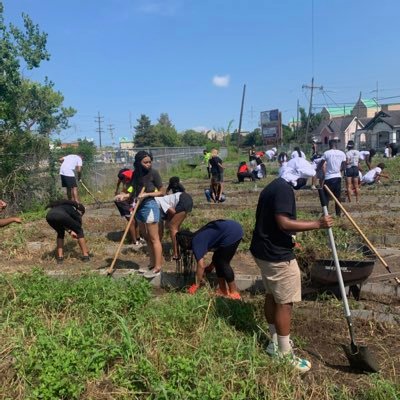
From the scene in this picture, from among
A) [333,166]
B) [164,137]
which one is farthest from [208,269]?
[164,137]

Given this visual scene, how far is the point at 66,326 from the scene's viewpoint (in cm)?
402

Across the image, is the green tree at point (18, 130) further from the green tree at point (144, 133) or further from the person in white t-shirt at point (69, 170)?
the green tree at point (144, 133)

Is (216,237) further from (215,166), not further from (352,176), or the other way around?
(215,166)

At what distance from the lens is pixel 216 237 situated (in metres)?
5.25

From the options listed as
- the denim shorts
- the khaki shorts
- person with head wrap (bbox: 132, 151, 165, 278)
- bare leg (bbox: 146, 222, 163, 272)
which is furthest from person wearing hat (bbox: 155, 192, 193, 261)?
the khaki shorts

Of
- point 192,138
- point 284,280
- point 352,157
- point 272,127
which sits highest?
point 192,138

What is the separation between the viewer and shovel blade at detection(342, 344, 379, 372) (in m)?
3.58

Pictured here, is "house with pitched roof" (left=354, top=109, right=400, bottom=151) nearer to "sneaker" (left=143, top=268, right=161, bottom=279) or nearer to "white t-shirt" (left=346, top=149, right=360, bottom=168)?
"white t-shirt" (left=346, top=149, right=360, bottom=168)

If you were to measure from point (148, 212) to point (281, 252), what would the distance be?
2.79 m

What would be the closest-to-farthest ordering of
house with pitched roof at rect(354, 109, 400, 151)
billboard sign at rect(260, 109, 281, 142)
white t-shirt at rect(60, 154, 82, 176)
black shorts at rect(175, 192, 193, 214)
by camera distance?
black shorts at rect(175, 192, 193, 214) < white t-shirt at rect(60, 154, 82, 176) < house with pitched roof at rect(354, 109, 400, 151) < billboard sign at rect(260, 109, 281, 142)

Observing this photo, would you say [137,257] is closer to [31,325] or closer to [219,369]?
[31,325]

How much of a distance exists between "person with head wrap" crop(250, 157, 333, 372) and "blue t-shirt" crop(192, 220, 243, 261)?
1480mm

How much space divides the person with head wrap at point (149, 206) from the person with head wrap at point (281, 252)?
8.17ft

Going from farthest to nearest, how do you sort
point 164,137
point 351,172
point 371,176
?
point 164,137
point 371,176
point 351,172
